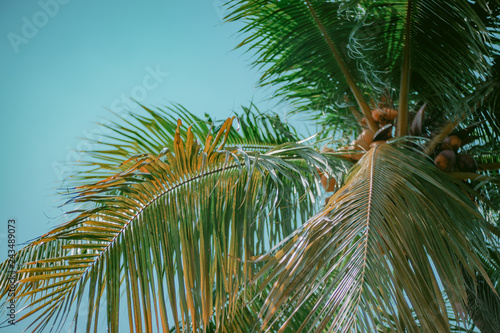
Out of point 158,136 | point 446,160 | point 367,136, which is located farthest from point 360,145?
point 158,136

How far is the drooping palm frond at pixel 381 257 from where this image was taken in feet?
3.46

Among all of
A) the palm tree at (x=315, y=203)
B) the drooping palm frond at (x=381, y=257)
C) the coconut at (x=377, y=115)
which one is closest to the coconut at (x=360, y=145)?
the palm tree at (x=315, y=203)

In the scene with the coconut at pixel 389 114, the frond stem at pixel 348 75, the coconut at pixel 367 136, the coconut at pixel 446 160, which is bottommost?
the coconut at pixel 446 160

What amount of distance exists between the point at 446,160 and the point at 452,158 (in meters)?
0.03

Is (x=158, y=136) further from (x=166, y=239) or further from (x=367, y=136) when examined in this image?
(x=367, y=136)

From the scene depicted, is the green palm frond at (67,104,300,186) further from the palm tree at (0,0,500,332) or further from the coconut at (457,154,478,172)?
the coconut at (457,154,478,172)

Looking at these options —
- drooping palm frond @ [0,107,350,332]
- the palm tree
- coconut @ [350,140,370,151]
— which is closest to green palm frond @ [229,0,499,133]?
the palm tree

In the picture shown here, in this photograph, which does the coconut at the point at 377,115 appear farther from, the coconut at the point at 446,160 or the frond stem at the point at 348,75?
the coconut at the point at 446,160

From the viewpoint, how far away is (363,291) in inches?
41.1

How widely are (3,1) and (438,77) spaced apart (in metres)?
6.51

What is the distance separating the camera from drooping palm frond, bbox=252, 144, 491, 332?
1056 millimetres

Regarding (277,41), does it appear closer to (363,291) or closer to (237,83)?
(363,291)

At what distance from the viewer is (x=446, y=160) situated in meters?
1.93

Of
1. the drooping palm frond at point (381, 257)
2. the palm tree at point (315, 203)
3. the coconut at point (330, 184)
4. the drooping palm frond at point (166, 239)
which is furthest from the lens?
the coconut at point (330, 184)
